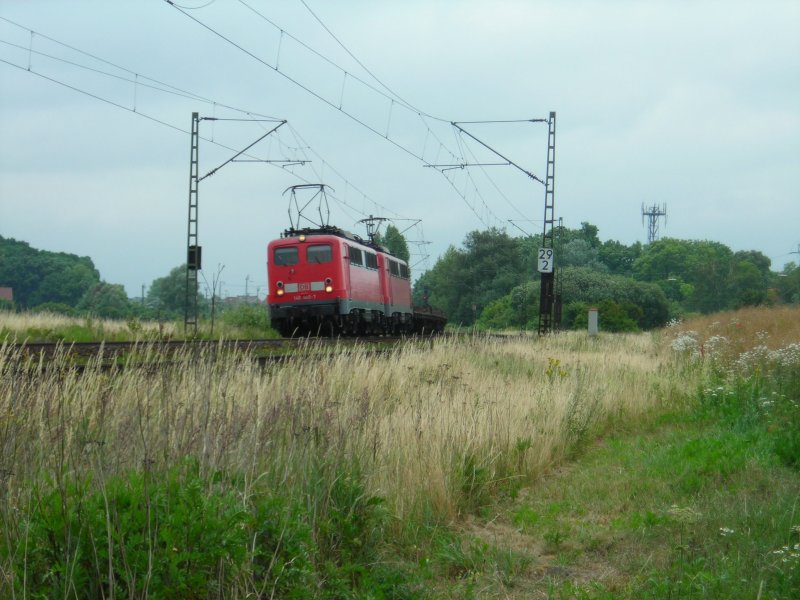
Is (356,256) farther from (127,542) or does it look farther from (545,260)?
(127,542)

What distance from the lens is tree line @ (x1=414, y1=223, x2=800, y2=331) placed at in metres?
57.4

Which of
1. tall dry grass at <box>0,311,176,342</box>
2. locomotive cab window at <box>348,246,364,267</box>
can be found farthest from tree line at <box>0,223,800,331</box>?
locomotive cab window at <box>348,246,364,267</box>

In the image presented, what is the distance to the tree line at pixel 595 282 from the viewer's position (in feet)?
188

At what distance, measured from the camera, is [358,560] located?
16.9ft

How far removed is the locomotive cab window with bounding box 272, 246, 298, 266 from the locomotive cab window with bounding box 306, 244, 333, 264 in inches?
19.1

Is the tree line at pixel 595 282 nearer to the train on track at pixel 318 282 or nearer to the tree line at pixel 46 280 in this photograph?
the train on track at pixel 318 282

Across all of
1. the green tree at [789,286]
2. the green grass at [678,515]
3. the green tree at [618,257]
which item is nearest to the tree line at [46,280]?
the green tree at [789,286]

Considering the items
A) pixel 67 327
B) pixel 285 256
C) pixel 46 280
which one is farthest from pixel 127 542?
pixel 46 280

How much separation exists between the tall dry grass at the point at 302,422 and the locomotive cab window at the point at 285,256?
14.0 m

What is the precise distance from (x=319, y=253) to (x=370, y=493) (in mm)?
20005

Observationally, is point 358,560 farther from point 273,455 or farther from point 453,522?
point 453,522

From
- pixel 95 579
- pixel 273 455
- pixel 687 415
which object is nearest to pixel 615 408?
pixel 687 415

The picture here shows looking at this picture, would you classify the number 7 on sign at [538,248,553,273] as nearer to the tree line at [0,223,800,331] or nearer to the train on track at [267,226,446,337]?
the train on track at [267,226,446,337]

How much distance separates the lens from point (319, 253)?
25.5 m
